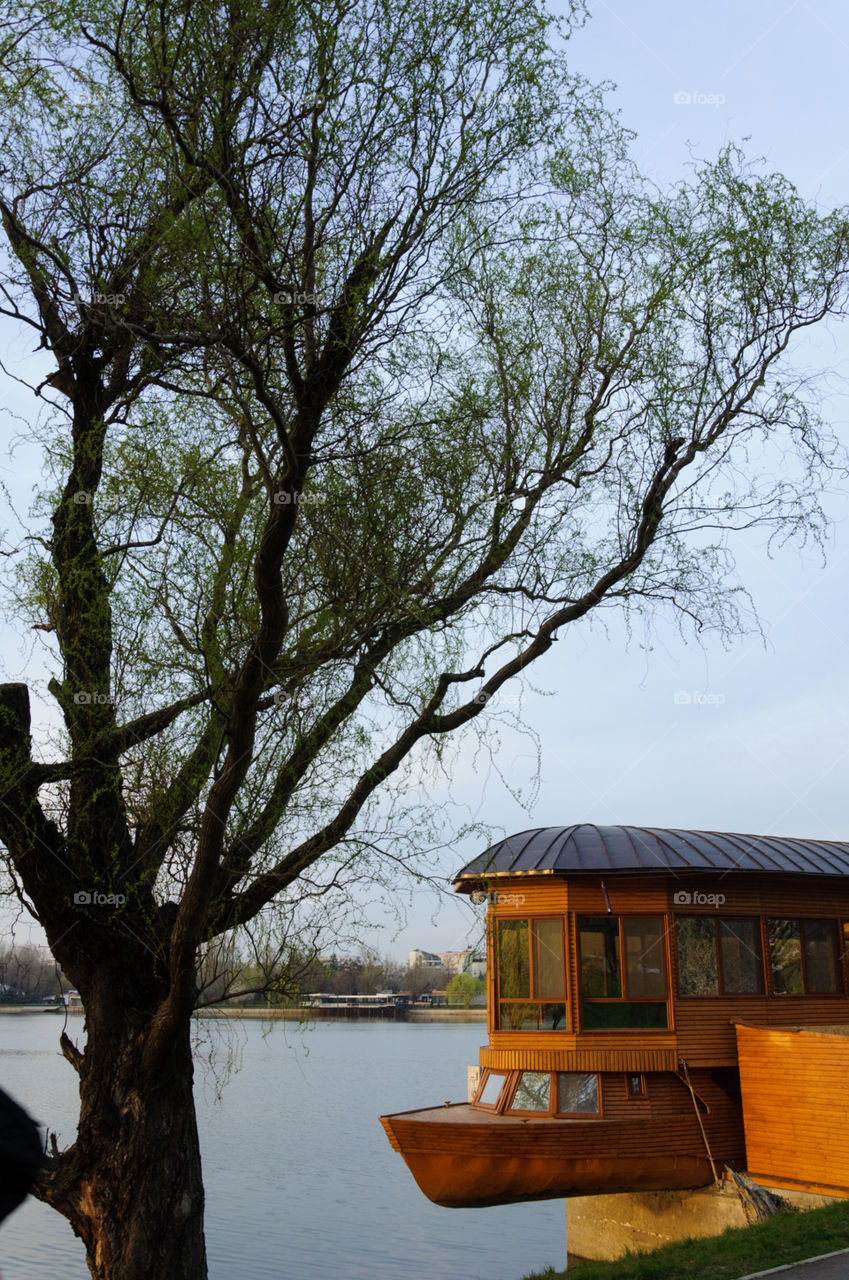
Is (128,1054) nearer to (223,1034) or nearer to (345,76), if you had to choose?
(223,1034)

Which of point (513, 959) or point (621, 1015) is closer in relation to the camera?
point (621, 1015)

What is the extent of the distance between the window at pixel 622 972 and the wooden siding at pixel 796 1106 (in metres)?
1.31

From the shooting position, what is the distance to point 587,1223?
53.2ft

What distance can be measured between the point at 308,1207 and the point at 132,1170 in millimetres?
17850

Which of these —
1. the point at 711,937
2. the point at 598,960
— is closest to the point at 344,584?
the point at 598,960

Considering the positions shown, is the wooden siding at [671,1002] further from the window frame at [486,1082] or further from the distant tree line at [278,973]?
the distant tree line at [278,973]

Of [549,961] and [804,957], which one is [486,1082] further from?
[804,957]

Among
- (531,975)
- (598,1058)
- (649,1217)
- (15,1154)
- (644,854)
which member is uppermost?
(644,854)

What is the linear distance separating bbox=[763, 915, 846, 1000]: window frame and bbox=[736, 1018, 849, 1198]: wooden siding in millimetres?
1242

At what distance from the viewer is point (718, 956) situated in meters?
14.6

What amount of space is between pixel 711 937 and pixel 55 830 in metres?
10.3

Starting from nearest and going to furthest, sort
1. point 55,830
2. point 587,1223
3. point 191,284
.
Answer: point 191,284 → point 55,830 → point 587,1223

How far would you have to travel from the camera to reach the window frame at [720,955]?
562 inches

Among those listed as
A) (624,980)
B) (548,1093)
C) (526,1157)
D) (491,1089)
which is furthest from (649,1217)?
(624,980)
